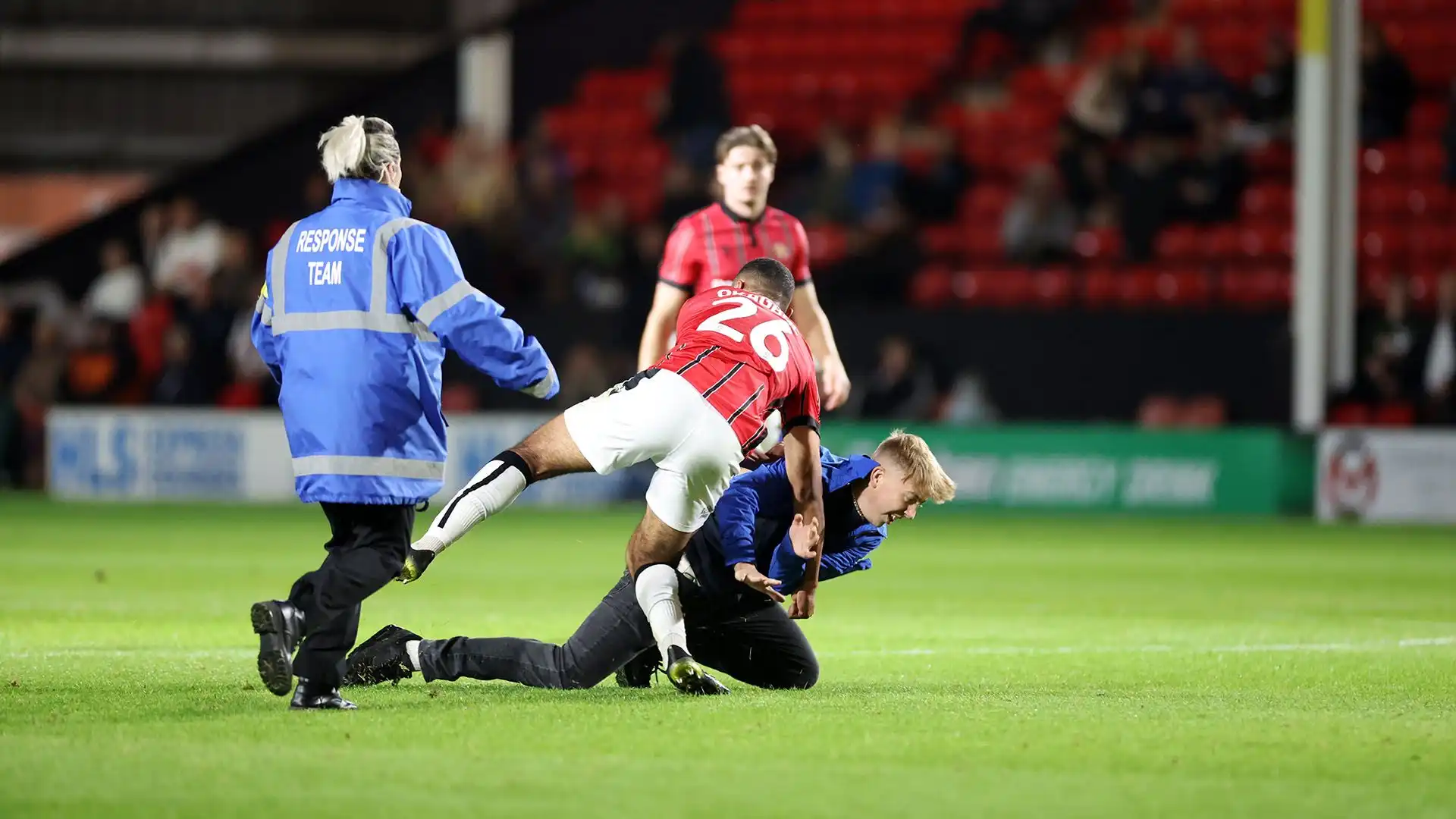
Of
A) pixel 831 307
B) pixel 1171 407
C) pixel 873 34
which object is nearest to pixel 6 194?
pixel 873 34

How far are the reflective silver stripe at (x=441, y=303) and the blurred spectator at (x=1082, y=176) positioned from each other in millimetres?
16478

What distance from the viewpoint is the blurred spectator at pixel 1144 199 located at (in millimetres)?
22344

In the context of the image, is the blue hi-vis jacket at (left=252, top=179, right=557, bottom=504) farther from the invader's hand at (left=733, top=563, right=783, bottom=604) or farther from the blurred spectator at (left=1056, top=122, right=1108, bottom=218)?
the blurred spectator at (left=1056, top=122, right=1108, bottom=218)

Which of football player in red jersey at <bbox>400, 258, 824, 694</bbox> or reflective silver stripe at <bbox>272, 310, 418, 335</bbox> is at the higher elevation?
reflective silver stripe at <bbox>272, 310, 418, 335</bbox>

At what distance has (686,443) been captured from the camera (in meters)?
7.59

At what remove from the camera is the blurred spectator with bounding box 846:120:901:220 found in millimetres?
23453

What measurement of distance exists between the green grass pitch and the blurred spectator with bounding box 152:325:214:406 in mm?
8910

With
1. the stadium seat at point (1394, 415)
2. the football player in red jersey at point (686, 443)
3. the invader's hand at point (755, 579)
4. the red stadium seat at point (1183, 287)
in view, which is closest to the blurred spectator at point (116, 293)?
the red stadium seat at point (1183, 287)

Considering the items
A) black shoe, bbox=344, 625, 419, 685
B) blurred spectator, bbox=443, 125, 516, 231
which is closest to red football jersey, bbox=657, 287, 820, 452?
black shoe, bbox=344, 625, 419, 685

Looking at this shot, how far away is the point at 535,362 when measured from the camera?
704 centimetres

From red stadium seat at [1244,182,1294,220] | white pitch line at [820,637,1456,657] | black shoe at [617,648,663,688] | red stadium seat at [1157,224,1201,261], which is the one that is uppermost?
red stadium seat at [1244,182,1294,220]

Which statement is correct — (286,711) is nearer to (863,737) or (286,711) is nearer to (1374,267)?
(863,737)

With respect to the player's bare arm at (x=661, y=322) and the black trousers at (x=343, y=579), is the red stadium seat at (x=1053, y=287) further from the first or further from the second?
the black trousers at (x=343, y=579)

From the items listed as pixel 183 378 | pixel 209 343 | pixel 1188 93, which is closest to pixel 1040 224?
pixel 1188 93
